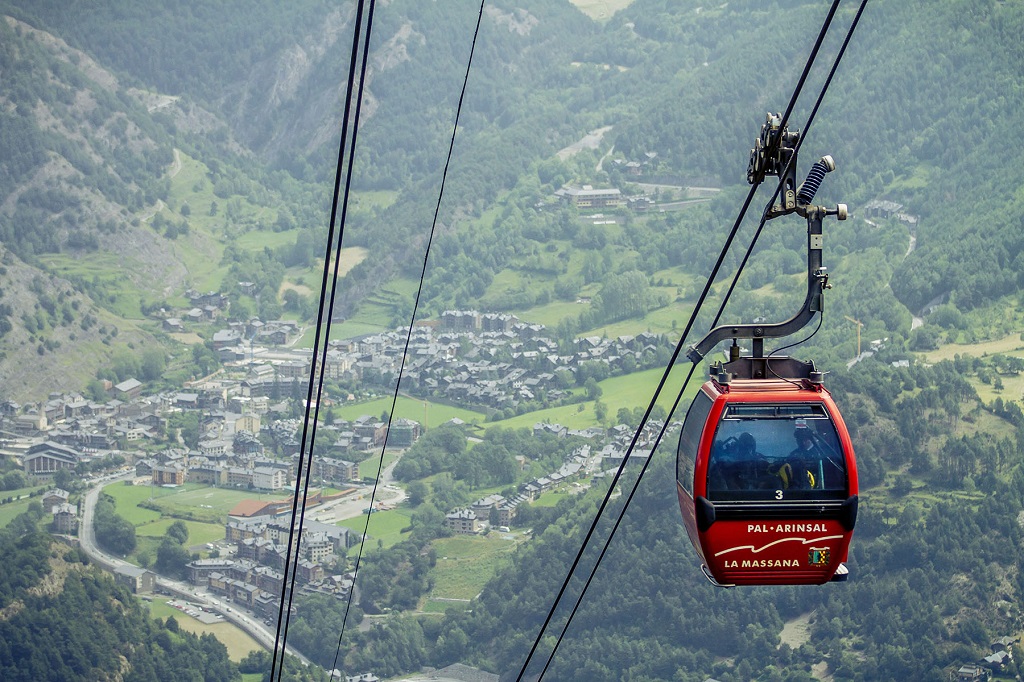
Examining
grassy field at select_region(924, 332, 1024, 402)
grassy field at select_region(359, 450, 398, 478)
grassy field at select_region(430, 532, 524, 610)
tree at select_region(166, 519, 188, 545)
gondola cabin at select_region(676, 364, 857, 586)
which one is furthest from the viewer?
grassy field at select_region(359, 450, 398, 478)

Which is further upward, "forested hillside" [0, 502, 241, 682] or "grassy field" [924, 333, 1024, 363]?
"grassy field" [924, 333, 1024, 363]

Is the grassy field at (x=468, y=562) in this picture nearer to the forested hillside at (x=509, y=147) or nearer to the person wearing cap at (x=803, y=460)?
the forested hillside at (x=509, y=147)

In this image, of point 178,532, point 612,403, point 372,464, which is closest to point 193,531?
point 178,532

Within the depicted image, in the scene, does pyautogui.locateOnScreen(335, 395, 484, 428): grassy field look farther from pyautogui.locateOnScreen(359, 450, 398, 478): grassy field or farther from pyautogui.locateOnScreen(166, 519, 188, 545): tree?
pyautogui.locateOnScreen(166, 519, 188, 545): tree

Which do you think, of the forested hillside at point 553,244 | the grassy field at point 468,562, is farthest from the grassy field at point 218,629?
the grassy field at point 468,562

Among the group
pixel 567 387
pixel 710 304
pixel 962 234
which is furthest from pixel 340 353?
pixel 962 234

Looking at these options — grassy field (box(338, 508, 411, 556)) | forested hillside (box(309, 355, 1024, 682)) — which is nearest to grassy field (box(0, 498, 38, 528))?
grassy field (box(338, 508, 411, 556))

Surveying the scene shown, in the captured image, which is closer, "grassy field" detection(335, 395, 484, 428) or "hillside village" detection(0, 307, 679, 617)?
"hillside village" detection(0, 307, 679, 617)
